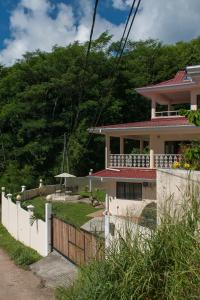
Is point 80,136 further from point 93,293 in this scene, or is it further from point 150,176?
point 93,293

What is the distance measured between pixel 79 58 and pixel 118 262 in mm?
35499

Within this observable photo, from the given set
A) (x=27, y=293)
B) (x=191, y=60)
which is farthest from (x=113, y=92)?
(x=27, y=293)

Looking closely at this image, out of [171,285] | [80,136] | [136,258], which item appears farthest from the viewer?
[80,136]

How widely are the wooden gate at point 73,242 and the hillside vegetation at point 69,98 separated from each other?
24035 mm

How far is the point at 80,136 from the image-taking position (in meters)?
38.4

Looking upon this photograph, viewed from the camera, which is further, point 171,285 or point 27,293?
point 27,293

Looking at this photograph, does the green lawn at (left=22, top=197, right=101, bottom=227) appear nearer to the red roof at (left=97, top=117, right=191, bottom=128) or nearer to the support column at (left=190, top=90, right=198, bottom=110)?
the red roof at (left=97, top=117, right=191, bottom=128)

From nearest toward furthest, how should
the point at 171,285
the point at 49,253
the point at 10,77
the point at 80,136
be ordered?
the point at 171,285
the point at 49,253
the point at 80,136
the point at 10,77

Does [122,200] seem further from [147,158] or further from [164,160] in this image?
[164,160]

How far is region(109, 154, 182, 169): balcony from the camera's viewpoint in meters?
21.7

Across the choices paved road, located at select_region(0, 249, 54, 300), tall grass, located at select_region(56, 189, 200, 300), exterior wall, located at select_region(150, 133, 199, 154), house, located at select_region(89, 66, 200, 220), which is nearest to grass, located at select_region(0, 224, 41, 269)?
paved road, located at select_region(0, 249, 54, 300)

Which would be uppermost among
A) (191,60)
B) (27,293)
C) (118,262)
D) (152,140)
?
(191,60)

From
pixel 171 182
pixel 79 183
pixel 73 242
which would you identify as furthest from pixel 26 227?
pixel 79 183

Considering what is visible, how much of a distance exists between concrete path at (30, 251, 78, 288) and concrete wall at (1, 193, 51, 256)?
741 millimetres
